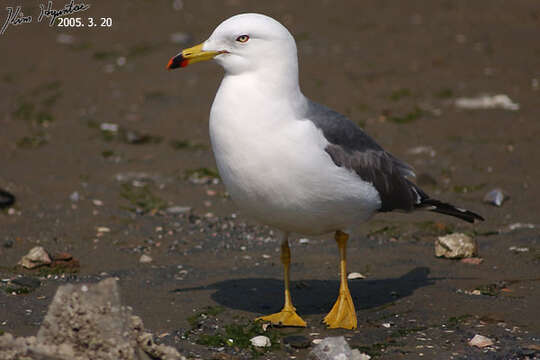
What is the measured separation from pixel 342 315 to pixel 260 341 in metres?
0.73

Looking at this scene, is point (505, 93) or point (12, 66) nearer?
point (505, 93)

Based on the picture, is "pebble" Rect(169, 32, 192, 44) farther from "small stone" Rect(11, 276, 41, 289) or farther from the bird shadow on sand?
"small stone" Rect(11, 276, 41, 289)

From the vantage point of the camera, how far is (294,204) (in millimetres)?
5383

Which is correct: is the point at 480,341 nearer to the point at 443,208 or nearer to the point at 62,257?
the point at 443,208

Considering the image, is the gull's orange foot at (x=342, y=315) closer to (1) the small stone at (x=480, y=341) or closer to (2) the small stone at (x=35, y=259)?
(1) the small stone at (x=480, y=341)

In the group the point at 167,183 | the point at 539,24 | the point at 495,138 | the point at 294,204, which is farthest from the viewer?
the point at 539,24

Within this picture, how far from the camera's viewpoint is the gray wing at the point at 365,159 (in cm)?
560

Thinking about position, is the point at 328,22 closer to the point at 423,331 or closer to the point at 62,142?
the point at 62,142

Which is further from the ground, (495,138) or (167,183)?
(495,138)

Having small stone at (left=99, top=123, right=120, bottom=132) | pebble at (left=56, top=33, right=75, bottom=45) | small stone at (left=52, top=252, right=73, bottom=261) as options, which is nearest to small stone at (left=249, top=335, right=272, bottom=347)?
small stone at (left=52, top=252, right=73, bottom=261)

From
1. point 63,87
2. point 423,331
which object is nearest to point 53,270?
point 423,331

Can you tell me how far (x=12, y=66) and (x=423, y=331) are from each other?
359 inches

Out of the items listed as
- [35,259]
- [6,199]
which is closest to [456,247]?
[35,259]

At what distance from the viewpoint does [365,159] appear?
5.91 metres
